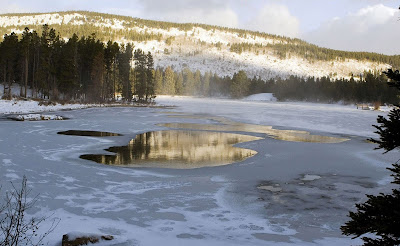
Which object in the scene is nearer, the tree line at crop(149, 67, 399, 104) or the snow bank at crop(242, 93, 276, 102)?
the tree line at crop(149, 67, 399, 104)

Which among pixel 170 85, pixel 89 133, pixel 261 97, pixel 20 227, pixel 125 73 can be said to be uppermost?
pixel 170 85

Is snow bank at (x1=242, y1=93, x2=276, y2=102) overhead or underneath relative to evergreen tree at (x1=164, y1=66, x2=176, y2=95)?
underneath

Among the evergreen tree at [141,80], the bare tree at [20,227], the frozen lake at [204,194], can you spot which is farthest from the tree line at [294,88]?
the bare tree at [20,227]

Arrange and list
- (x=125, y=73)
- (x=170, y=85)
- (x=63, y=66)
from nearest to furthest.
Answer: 1. (x=63, y=66)
2. (x=125, y=73)
3. (x=170, y=85)

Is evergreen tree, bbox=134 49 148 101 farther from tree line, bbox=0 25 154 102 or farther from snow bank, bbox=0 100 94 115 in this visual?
snow bank, bbox=0 100 94 115

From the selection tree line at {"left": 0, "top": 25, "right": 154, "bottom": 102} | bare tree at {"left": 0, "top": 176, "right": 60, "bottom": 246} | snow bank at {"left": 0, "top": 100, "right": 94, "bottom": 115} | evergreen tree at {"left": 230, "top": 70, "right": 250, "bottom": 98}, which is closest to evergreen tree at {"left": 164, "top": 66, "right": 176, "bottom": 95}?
evergreen tree at {"left": 230, "top": 70, "right": 250, "bottom": 98}

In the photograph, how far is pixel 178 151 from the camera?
17.1 metres

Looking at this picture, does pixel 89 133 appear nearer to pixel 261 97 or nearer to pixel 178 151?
pixel 178 151

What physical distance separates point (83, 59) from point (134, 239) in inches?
2780

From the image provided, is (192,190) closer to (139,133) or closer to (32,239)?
(32,239)

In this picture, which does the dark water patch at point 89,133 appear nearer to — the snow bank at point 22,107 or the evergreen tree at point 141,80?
the snow bank at point 22,107

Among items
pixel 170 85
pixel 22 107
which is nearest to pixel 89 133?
pixel 22 107

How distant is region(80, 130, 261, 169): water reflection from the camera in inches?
567

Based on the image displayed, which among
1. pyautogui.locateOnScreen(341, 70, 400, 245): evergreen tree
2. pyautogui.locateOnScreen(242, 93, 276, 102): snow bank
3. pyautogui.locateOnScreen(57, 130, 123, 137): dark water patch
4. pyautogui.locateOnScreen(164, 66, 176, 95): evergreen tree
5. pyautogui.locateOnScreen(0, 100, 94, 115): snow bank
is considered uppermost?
pyautogui.locateOnScreen(164, 66, 176, 95): evergreen tree
